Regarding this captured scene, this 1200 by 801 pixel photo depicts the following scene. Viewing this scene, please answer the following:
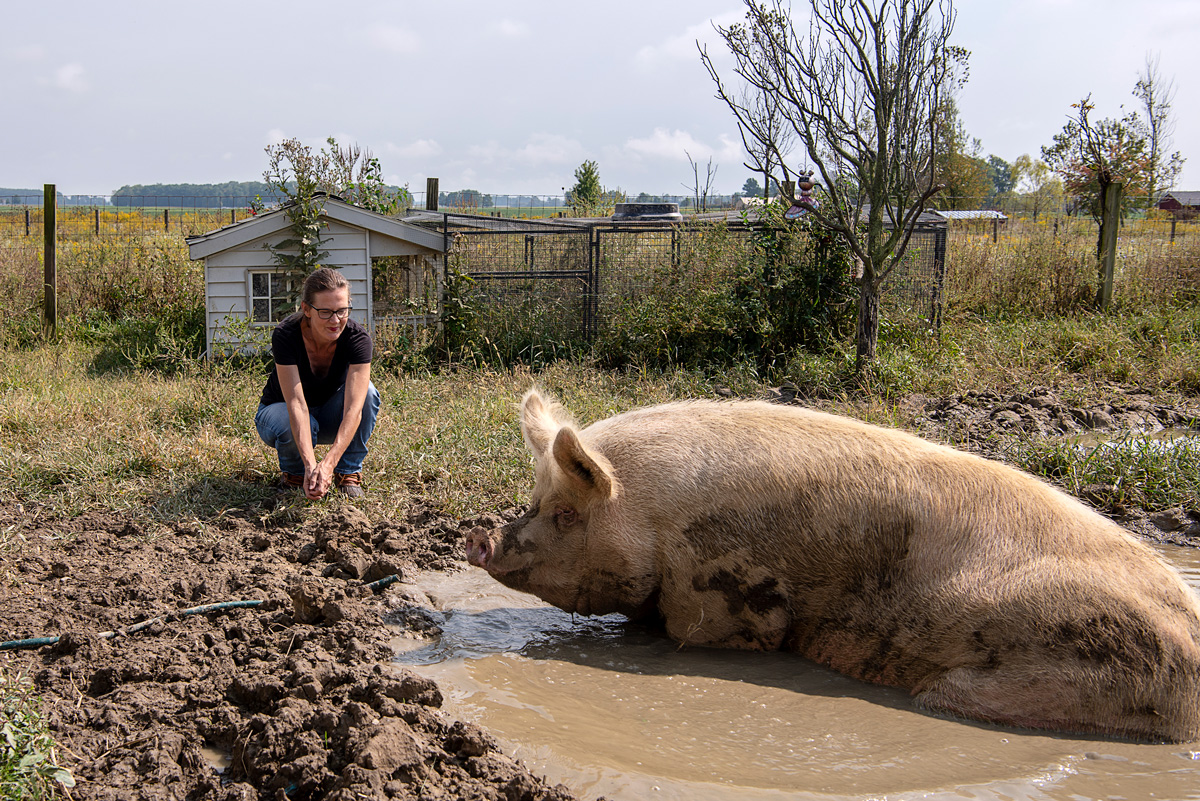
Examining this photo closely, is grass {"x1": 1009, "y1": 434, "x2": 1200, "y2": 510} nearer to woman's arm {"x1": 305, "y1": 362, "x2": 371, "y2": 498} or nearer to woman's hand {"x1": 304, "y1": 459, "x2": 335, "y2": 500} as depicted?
woman's arm {"x1": 305, "y1": 362, "x2": 371, "y2": 498}

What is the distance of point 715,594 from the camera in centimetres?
348

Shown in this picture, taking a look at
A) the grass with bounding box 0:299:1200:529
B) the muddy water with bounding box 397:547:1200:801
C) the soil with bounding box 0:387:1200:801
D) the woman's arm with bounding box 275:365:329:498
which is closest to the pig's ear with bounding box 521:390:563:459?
the muddy water with bounding box 397:547:1200:801

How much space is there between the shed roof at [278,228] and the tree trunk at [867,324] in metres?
5.21

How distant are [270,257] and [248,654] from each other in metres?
8.26

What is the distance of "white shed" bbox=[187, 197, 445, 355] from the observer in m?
10.6

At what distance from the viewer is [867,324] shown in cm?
915

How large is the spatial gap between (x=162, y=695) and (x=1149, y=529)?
529 centimetres

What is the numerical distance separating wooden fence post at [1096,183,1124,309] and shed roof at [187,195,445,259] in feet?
30.3

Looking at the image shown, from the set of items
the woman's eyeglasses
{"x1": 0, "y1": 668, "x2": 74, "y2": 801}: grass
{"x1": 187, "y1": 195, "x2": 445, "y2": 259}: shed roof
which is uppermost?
{"x1": 187, "y1": 195, "x2": 445, "y2": 259}: shed roof

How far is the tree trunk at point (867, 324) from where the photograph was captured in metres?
9.07

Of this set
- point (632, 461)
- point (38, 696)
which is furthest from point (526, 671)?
point (38, 696)

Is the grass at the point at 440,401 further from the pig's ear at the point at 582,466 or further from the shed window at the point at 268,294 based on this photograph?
the pig's ear at the point at 582,466

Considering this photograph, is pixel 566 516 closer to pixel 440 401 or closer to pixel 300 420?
pixel 300 420

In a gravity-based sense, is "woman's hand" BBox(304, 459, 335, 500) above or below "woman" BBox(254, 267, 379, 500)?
below
